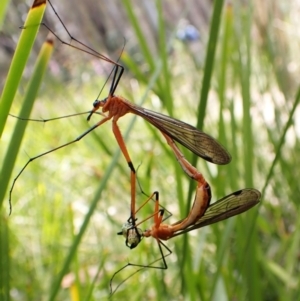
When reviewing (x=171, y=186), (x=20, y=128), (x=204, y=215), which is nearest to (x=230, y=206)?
(x=204, y=215)

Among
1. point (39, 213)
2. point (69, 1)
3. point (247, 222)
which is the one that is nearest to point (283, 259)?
point (247, 222)

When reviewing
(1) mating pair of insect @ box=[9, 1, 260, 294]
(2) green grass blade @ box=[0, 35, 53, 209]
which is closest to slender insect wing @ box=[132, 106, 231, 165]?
(1) mating pair of insect @ box=[9, 1, 260, 294]

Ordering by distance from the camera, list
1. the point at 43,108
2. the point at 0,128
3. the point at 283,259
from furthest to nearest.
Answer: the point at 43,108
the point at 283,259
the point at 0,128

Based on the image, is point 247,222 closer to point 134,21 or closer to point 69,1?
point 134,21

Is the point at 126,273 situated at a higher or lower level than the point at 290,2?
lower

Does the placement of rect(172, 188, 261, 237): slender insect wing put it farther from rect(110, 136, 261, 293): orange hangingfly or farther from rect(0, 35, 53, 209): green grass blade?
rect(0, 35, 53, 209): green grass blade

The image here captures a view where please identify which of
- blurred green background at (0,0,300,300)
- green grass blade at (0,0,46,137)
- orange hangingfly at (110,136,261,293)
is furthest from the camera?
blurred green background at (0,0,300,300)
